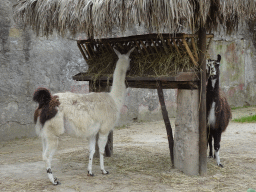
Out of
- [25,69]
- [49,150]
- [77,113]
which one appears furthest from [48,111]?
[25,69]

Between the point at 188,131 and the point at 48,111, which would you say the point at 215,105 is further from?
the point at 48,111

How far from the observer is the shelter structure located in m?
3.89

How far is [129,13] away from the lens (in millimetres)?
4027

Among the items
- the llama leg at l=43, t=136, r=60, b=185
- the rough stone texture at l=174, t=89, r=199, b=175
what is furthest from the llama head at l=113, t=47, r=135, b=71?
the llama leg at l=43, t=136, r=60, b=185

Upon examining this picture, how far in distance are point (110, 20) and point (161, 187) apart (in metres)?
2.15

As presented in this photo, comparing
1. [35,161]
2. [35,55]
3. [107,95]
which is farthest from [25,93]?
[107,95]

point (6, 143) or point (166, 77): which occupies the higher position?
point (166, 77)

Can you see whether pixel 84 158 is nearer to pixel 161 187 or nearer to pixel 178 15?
pixel 161 187

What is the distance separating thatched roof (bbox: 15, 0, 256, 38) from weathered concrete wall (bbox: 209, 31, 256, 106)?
22.8 feet

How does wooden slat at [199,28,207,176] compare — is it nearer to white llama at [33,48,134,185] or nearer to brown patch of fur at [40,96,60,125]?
white llama at [33,48,134,185]

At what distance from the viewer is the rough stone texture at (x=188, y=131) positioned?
4469 millimetres

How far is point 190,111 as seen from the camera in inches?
176

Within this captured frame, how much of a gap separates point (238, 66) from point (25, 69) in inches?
312

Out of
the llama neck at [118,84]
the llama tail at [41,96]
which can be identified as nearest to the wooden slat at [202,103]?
the llama neck at [118,84]
